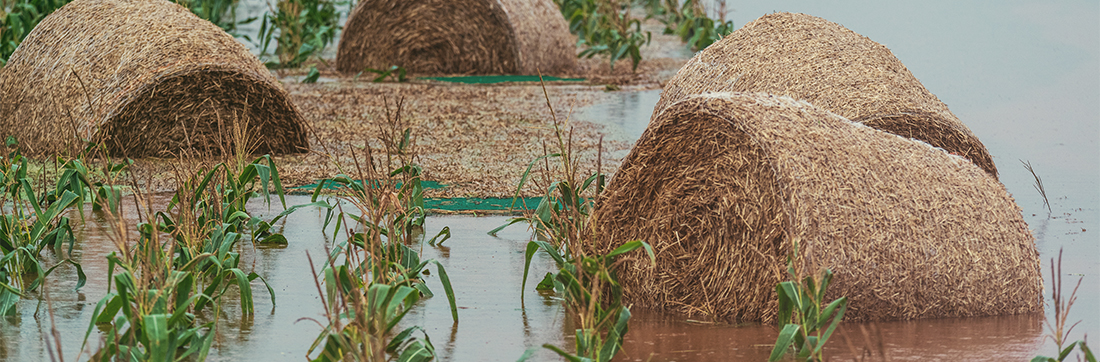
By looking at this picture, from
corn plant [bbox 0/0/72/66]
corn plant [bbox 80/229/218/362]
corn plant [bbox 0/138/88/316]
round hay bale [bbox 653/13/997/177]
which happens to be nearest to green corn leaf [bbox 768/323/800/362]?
corn plant [bbox 80/229/218/362]

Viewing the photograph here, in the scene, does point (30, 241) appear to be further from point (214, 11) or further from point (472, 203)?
point (214, 11)

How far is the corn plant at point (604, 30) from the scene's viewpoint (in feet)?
48.4

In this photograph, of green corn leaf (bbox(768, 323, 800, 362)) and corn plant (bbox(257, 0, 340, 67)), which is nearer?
green corn leaf (bbox(768, 323, 800, 362))

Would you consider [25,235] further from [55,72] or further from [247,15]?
[247,15]

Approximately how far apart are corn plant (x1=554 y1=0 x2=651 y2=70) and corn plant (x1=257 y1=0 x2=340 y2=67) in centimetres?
334

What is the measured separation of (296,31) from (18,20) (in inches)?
163

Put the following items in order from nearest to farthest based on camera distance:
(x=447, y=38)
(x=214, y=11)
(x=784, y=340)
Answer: (x=784, y=340) → (x=447, y=38) → (x=214, y=11)

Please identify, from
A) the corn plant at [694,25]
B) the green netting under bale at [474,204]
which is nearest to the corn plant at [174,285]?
the green netting under bale at [474,204]

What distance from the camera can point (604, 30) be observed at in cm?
1658

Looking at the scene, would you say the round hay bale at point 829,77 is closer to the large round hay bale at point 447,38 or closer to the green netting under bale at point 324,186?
the green netting under bale at point 324,186

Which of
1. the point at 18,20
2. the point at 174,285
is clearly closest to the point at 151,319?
the point at 174,285

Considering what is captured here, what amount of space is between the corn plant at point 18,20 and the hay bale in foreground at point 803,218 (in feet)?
25.5

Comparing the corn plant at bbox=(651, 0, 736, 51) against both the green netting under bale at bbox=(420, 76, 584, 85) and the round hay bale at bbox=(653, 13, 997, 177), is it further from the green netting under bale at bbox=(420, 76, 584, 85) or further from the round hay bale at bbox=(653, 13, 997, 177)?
the round hay bale at bbox=(653, 13, 997, 177)

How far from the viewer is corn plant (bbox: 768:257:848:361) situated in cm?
390
